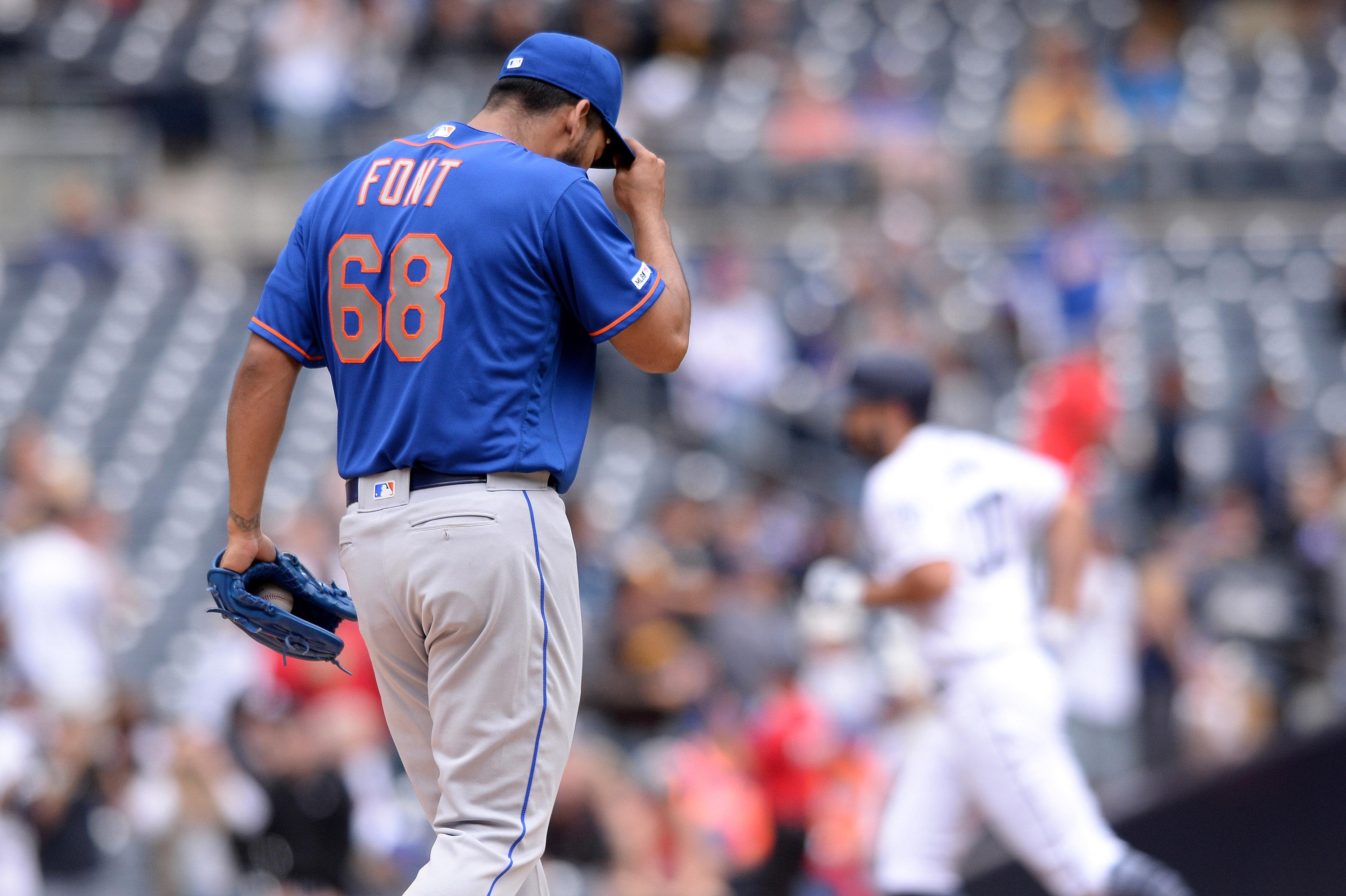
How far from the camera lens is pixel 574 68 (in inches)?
128

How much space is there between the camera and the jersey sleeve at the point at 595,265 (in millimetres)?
3072

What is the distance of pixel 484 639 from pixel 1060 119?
12278mm

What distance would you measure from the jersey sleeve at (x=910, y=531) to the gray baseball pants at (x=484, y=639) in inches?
78.2

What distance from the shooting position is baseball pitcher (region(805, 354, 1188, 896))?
4820 millimetres

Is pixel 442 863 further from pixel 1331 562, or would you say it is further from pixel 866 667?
pixel 1331 562

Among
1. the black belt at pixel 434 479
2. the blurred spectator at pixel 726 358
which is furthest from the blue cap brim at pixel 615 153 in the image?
the blurred spectator at pixel 726 358

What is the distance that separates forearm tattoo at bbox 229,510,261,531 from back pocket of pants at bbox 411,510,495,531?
0.45 metres

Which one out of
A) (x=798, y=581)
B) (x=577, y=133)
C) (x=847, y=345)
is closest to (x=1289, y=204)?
(x=847, y=345)

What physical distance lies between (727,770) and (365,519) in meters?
4.96

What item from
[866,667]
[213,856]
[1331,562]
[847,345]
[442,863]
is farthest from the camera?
[847,345]

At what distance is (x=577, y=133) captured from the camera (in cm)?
330

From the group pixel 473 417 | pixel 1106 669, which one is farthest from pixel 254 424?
pixel 1106 669

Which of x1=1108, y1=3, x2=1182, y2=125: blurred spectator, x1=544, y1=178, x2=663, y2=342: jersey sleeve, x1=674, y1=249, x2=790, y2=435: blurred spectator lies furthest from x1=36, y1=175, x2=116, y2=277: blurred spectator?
x1=544, y1=178, x2=663, y2=342: jersey sleeve

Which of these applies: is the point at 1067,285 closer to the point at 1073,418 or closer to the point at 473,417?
the point at 1073,418
